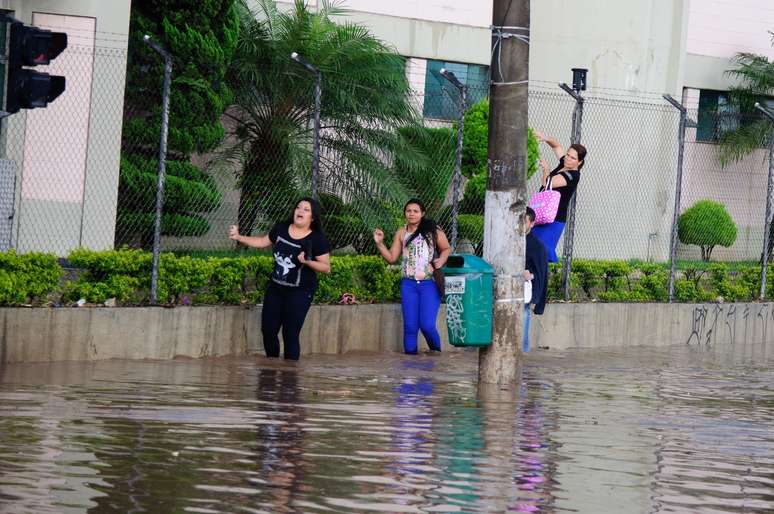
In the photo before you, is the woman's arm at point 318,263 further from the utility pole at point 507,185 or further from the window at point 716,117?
the window at point 716,117

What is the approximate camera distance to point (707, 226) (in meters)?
28.7

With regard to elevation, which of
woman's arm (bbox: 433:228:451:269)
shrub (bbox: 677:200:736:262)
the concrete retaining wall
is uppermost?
shrub (bbox: 677:200:736:262)

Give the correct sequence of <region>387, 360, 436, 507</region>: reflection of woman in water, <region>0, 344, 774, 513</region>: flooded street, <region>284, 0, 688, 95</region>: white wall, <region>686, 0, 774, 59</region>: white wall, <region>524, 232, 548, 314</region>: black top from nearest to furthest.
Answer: <region>0, 344, 774, 513</region>: flooded street, <region>387, 360, 436, 507</region>: reflection of woman in water, <region>524, 232, 548, 314</region>: black top, <region>284, 0, 688, 95</region>: white wall, <region>686, 0, 774, 59</region>: white wall

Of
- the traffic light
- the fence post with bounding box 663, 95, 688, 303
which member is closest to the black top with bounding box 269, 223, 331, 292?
the traffic light

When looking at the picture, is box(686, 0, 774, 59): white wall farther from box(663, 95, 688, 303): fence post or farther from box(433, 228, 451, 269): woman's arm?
box(433, 228, 451, 269): woman's arm

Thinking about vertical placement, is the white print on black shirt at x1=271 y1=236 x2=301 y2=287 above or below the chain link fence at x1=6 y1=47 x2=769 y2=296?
below

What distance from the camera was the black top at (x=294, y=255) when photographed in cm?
1370

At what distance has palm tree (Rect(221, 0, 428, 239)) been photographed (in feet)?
67.7

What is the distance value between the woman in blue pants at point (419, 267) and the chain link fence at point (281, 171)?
49.5 inches

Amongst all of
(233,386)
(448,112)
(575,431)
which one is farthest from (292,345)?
(448,112)

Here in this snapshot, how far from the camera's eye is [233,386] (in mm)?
11609

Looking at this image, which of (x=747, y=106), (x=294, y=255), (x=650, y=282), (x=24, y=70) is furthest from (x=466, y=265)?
(x=747, y=106)

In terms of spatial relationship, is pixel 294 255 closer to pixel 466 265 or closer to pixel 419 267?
pixel 419 267

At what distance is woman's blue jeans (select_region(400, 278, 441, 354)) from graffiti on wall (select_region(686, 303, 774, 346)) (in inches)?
201
